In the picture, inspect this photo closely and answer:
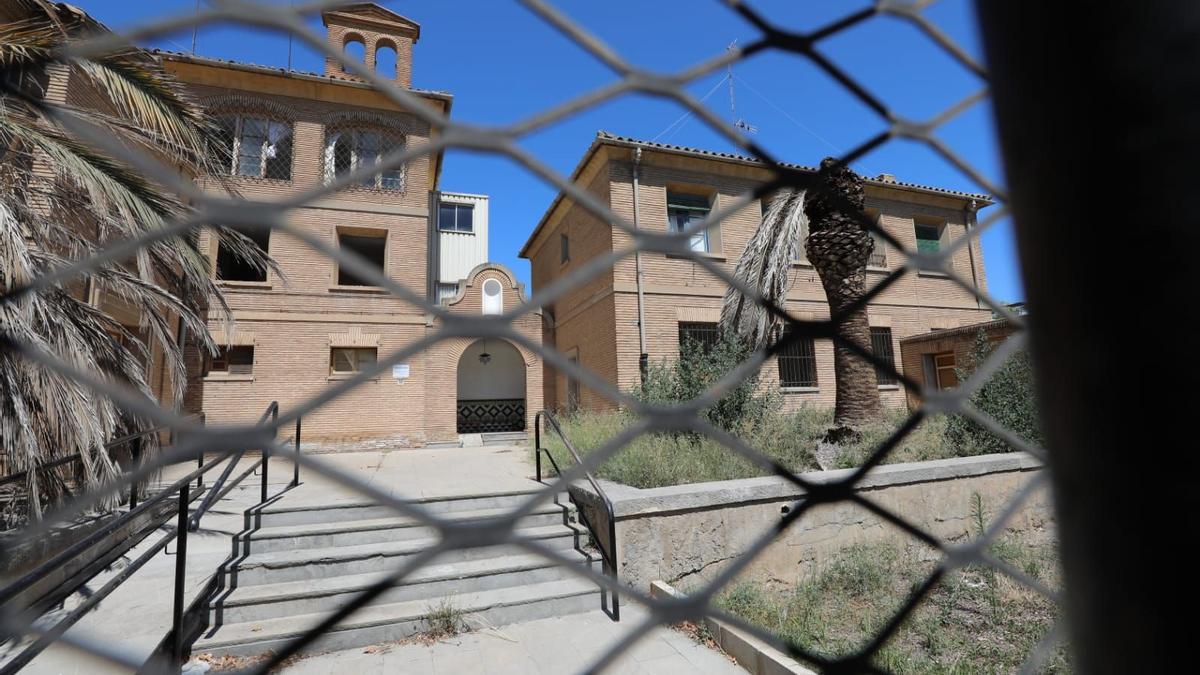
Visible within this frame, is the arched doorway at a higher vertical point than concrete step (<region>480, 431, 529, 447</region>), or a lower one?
higher

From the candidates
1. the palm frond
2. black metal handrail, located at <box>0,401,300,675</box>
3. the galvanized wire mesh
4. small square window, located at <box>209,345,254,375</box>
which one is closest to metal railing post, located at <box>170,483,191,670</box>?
black metal handrail, located at <box>0,401,300,675</box>

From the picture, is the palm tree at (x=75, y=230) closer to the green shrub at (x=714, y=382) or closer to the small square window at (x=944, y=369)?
the green shrub at (x=714, y=382)

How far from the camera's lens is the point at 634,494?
390cm

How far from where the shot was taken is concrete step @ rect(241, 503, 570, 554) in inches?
161

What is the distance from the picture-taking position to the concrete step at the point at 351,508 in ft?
14.9

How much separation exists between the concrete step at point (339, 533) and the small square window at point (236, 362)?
293 inches

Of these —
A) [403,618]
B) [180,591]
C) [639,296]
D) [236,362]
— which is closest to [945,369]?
[639,296]

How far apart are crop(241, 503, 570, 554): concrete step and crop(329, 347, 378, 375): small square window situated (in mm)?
7107

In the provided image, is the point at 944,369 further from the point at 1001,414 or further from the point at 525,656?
the point at 525,656

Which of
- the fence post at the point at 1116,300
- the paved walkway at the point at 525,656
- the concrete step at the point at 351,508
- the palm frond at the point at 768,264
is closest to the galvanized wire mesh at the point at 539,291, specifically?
the fence post at the point at 1116,300

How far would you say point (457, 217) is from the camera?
18141 millimetres

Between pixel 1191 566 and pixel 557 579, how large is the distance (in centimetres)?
424

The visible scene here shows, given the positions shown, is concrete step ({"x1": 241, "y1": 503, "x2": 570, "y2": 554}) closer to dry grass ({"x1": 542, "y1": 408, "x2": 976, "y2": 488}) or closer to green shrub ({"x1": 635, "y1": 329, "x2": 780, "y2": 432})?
dry grass ({"x1": 542, "y1": 408, "x2": 976, "y2": 488})

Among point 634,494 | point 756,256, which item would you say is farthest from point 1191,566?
point 756,256
